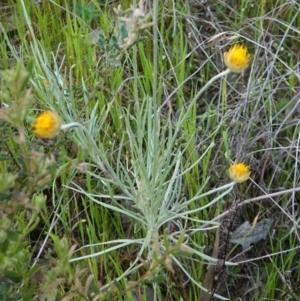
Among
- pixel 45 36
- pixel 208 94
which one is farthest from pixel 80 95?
pixel 208 94

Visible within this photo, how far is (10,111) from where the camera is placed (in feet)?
2.84

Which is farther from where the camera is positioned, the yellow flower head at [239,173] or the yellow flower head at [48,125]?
the yellow flower head at [239,173]

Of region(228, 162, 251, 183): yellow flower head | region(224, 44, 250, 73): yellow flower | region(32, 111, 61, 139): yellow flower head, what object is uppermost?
region(32, 111, 61, 139): yellow flower head

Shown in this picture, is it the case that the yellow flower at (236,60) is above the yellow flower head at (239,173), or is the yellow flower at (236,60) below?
above

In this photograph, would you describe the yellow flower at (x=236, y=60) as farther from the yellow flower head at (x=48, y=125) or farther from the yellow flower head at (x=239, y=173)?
the yellow flower head at (x=48, y=125)

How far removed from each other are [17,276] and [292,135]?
1.06 meters

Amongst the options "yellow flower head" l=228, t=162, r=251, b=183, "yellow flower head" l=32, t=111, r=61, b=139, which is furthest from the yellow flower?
"yellow flower head" l=32, t=111, r=61, b=139

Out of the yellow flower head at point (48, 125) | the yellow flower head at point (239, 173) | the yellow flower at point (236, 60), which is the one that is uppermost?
the yellow flower head at point (48, 125)

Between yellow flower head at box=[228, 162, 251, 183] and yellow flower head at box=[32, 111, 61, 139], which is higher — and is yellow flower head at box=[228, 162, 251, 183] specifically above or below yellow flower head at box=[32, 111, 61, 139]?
below

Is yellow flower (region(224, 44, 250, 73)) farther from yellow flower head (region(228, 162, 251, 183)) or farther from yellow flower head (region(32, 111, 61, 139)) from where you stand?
yellow flower head (region(32, 111, 61, 139))

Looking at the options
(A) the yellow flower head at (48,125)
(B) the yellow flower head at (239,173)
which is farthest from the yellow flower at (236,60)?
(A) the yellow flower head at (48,125)

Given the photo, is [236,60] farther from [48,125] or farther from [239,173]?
[48,125]

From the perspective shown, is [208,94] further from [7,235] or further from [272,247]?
[7,235]

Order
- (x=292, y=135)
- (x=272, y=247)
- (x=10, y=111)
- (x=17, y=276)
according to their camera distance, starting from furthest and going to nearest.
→ (x=292, y=135) < (x=272, y=247) < (x=17, y=276) < (x=10, y=111)
